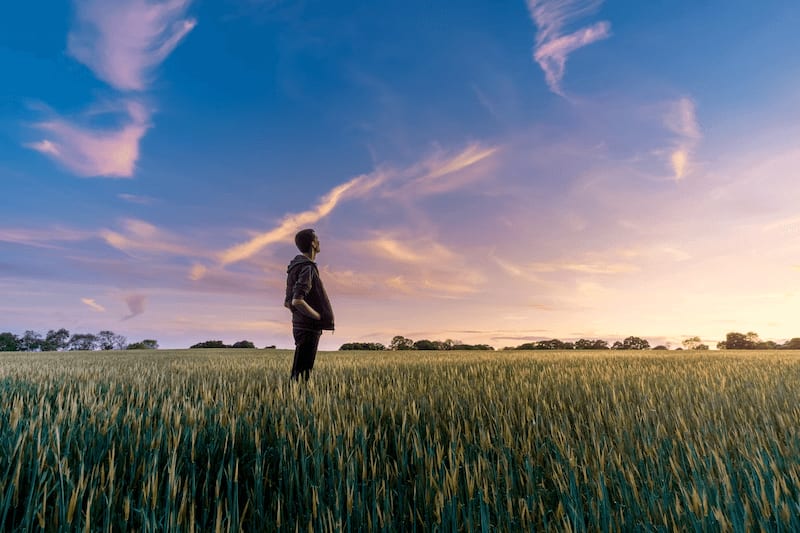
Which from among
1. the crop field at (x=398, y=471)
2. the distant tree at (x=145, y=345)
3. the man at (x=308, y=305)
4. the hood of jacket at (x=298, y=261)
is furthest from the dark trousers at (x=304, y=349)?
the distant tree at (x=145, y=345)

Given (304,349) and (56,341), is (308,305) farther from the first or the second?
(56,341)

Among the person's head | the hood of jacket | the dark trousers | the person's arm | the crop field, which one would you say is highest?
the person's head

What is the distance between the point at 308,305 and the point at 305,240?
907 mm

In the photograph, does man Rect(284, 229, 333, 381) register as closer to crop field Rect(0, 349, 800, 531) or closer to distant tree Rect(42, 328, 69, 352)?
crop field Rect(0, 349, 800, 531)

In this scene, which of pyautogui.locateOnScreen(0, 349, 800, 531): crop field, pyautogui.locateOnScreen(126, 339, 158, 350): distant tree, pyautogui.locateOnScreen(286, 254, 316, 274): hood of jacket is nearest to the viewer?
pyautogui.locateOnScreen(0, 349, 800, 531): crop field

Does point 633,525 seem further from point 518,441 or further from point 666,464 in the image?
point 518,441

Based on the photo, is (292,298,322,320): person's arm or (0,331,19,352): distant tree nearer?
(292,298,322,320): person's arm

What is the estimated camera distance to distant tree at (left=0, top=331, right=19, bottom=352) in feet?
187

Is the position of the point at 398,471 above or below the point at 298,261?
below

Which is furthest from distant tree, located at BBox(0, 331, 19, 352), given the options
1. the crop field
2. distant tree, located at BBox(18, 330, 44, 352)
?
the crop field

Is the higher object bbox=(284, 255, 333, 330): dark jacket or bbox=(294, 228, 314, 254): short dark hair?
bbox=(294, 228, 314, 254): short dark hair

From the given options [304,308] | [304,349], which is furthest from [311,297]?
[304,349]

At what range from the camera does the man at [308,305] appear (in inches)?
212

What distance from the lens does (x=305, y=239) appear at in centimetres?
564
